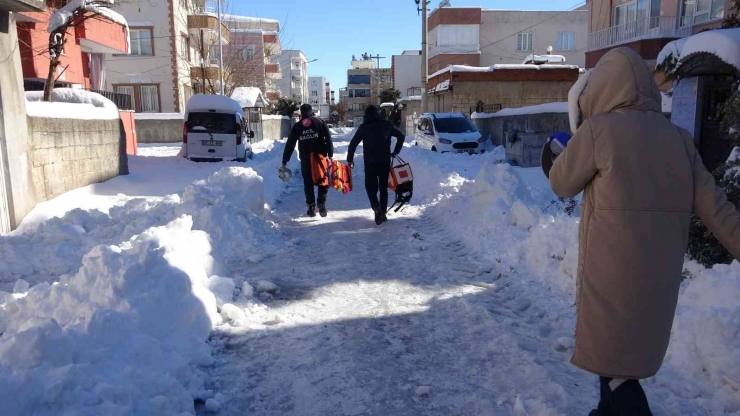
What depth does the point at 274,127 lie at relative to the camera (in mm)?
36594

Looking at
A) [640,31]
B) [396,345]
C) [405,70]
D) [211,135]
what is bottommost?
[396,345]

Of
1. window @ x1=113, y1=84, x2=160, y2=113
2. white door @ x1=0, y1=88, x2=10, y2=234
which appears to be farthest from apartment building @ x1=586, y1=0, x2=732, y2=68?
window @ x1=113, y1=84, x2=160, y2=113

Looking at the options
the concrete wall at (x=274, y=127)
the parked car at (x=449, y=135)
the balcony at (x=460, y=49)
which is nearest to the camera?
the parked car at (x=449, y=135)

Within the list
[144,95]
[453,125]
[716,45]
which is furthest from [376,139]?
[144,95]

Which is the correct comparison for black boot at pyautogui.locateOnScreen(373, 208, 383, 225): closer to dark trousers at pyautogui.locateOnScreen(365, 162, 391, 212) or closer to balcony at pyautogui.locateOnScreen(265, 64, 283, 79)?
dark trousers at pyautogui.locateOnScreen(365, 162, 391, 212)

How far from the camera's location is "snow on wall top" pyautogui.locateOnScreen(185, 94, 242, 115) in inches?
687

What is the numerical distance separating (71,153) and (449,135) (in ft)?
37.9

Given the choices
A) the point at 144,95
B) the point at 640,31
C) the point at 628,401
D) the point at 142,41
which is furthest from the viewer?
the point at 144,95

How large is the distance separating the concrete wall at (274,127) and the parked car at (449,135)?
46.7 feet

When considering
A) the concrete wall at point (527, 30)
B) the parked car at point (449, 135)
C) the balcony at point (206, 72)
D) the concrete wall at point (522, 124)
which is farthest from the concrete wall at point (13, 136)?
the concrete wall at point (527, 30)

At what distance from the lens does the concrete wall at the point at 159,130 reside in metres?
28.5

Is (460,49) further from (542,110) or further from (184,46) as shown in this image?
(542,110)

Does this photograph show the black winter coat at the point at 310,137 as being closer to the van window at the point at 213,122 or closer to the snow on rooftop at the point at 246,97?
the van window at the point at 213,122

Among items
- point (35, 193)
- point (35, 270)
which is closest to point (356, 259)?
point (35, 270)
